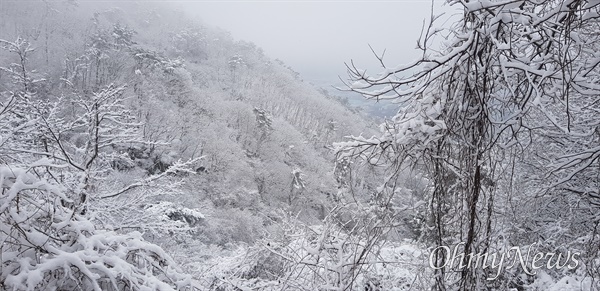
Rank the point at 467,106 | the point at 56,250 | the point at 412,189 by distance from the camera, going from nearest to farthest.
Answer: the point at 56,250, the point at 467,106, the point at 412,189

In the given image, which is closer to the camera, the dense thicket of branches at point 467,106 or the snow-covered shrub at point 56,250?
the snow-covered shrub at point 56,250

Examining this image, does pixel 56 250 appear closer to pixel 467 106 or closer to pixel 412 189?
pixel 412 189

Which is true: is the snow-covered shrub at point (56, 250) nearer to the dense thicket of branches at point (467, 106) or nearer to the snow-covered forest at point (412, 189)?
the snow-covered forest at point (412, 189)

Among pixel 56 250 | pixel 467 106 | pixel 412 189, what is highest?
pixel 467 106

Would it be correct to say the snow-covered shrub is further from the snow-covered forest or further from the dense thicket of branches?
the dense thicket of branches

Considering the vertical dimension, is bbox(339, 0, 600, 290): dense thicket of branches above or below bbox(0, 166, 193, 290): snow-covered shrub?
above

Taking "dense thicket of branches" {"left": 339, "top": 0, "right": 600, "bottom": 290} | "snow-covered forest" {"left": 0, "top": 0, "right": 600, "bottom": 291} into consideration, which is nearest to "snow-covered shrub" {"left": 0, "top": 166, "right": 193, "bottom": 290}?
"snow-covered forest" {"left": 0, "top": 0, "right": 600, "bottom": 291}

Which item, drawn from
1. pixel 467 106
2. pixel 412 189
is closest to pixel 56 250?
pixel 412 189

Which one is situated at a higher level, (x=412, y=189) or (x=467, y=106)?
(x=467, y=106)

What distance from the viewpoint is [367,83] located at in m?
1.77

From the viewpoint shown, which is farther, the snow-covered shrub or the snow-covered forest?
the snow-covered forest

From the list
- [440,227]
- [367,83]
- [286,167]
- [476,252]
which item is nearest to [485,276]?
[476,252]

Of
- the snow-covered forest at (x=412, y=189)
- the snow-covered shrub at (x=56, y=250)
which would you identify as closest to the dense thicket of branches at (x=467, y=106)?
the snow-covered forest at (x=412, y=189)

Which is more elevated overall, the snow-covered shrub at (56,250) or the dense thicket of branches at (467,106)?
the dense thicket of branches at (467,106)
